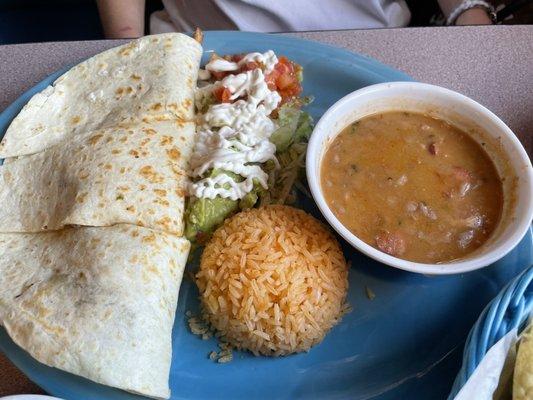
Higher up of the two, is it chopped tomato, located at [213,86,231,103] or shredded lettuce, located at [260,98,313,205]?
chopped tomato, located at [213,86,231,103]

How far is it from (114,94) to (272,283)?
0.91m

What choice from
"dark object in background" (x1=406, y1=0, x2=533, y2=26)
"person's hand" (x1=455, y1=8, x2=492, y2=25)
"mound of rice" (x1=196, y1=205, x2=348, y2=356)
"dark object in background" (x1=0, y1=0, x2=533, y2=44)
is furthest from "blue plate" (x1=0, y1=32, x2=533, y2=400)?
"dark object in background" (x1=0, y1=0, x2=533, y2=44)

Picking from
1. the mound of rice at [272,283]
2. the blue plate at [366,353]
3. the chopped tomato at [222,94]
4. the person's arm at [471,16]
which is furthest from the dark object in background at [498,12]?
the mound of rice at [272,283]

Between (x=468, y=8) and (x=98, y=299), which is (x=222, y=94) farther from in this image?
(x=468, y=8)

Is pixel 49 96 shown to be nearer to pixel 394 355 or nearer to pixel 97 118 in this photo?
pixel 97 118

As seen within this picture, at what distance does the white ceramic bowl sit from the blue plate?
17 centimetres

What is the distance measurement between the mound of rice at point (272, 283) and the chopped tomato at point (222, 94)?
0.48m

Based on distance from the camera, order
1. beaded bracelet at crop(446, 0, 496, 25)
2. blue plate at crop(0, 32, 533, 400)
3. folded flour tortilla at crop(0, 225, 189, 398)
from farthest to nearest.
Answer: beaded bracelet at crop(446, 0, 496, 25)
blue plate at crop(0, 32, 533, 400)
folded flour tortilla at crop(0, 225, 189, 398)

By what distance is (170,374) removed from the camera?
5.09ft

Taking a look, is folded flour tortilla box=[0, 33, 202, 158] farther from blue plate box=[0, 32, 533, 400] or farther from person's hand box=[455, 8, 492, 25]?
person's hand box=[455, 8, 492, 25]

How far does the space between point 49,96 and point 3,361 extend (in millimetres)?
926

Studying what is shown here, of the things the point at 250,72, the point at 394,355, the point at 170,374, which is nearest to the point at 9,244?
the point at 170,374

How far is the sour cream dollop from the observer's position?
5.78ft

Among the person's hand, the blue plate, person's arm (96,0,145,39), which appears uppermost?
the person's hand
